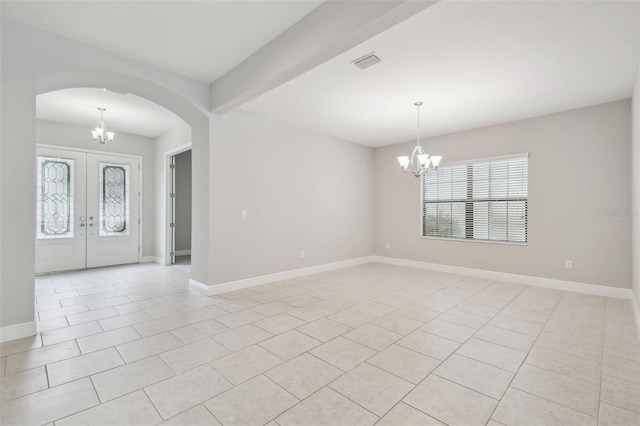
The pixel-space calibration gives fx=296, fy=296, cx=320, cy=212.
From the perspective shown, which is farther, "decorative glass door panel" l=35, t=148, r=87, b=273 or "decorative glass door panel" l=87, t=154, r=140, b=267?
"decorative glass door panel" l=87, t=154, r=140, b=267

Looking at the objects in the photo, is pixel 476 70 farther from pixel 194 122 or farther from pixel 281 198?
pixel 194 122

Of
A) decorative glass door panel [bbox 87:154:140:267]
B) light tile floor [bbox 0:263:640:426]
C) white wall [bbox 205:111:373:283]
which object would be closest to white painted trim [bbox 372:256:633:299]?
light tile floor [bbox 0:263:640:426]

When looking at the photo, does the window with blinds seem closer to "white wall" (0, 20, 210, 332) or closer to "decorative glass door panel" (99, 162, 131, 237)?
"white wall" (0, 20, 210, 332)

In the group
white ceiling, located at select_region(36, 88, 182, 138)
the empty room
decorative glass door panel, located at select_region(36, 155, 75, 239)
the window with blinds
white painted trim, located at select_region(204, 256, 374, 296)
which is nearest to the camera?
the empty room

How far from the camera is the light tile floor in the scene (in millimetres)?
1774

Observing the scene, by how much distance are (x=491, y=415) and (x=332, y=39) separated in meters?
2.81

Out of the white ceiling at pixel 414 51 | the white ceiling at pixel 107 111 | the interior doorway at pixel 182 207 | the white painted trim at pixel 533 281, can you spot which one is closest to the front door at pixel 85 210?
the white ceiling at pixel 107 111

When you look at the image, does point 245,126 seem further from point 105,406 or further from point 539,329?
point 539,329

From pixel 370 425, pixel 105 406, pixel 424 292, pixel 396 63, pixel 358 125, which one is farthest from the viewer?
pixel 358 125

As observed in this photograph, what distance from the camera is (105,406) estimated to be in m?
1.80

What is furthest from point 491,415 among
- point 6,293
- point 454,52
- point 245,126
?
point 245,126

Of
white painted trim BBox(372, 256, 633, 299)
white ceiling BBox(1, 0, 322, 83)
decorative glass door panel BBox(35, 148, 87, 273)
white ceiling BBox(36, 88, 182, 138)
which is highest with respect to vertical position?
white ceiling BBox(36, 88, 182, 138)

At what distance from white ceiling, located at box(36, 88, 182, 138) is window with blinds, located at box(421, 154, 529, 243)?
5.36 meters

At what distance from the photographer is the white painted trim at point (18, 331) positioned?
2.63 metres
